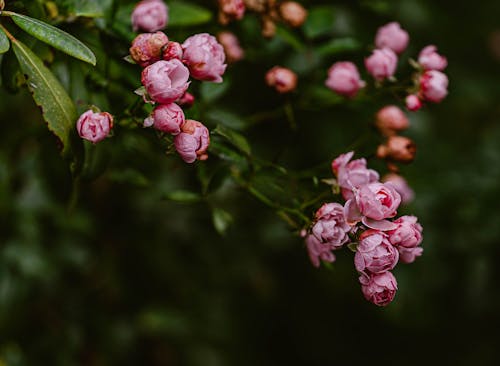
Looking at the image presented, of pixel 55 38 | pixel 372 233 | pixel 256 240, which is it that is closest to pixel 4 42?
pixel 55 38

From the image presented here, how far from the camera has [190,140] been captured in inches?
40.3

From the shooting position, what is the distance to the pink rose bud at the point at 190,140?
1.02 m

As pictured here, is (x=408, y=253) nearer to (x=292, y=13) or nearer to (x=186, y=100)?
(x=186, y=100)

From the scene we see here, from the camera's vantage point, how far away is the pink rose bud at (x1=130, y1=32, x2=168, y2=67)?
3.39 ft

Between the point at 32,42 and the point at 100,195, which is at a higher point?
the point at 32,42

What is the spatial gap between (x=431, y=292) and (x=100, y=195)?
1.18 meters

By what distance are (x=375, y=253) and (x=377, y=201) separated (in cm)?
7

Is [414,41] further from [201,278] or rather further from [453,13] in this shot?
[201,278]

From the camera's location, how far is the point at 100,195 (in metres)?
2.27

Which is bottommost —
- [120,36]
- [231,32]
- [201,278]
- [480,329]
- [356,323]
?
[356,323]

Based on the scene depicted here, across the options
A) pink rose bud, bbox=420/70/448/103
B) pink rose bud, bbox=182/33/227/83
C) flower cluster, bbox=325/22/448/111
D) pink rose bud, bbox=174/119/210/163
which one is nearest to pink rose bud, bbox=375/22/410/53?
flower cluster, bbox=325/22/448/111

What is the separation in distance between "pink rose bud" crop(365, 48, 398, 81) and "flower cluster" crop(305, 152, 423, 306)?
35cm

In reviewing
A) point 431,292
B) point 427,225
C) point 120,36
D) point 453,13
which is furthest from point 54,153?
point 453,13

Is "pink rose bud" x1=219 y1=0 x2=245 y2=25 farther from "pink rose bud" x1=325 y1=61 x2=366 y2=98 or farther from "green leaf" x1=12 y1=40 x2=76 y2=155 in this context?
"green leaf" x1=12 y1=40 x2=76 y2=155
